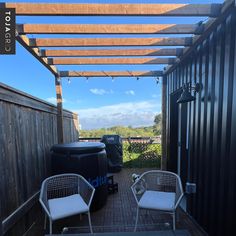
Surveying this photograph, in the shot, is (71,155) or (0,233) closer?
(0,233)

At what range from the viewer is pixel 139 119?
45.4 feet

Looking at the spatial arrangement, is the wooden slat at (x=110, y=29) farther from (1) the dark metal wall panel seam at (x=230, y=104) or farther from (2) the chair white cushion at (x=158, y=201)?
(2) the chair white cushion at (x=158, y=201)

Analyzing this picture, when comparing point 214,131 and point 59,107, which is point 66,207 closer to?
point 214,131

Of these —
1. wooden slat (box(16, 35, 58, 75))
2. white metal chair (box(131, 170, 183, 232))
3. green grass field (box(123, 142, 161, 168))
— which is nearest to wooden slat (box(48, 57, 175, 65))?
wooden slat (box(16, 35, 58, 75))

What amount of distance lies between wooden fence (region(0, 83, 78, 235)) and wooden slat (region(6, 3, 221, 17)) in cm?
87

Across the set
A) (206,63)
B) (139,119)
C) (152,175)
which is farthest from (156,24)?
(139,119)

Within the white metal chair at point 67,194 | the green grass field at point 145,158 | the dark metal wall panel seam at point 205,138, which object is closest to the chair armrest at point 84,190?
the white metal chair at point 67,194

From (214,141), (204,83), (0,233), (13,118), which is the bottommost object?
(0,233)

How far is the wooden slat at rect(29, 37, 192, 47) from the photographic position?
2.84 metres

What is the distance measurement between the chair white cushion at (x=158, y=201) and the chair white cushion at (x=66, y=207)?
2.18 feet

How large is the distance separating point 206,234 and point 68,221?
68.5 inches

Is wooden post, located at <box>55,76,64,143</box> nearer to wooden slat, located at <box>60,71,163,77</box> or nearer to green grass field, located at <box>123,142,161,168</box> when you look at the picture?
wooden slat, located at <box>60,71,163,77</box>

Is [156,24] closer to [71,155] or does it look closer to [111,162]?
[71,155]

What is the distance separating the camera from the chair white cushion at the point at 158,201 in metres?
2.34
